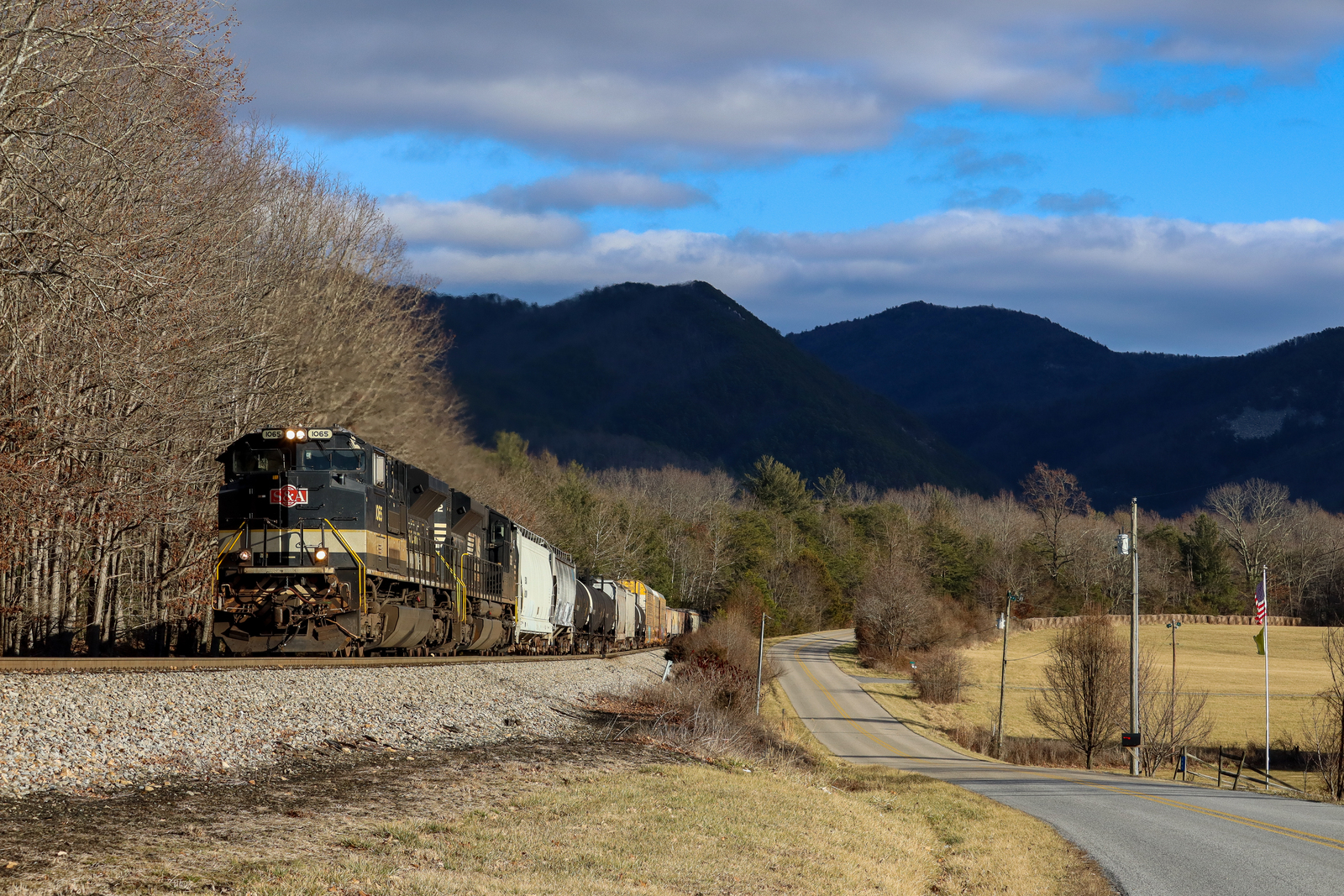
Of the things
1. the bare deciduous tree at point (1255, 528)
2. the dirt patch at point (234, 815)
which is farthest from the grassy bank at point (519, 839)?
the bare deciduous tree at point (1255, 528)

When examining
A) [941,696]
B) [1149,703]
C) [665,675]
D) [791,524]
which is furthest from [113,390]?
[791,524]

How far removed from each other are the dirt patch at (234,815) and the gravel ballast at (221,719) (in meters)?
0.49

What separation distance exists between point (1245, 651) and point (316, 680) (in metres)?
113

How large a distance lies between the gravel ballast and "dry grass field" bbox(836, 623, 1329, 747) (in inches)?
2016

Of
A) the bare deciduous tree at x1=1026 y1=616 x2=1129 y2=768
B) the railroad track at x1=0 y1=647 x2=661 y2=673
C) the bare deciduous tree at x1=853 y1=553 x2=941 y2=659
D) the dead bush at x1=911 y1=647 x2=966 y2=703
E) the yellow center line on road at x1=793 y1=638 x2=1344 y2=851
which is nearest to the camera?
the yellow center line on road at x1=793 y1=638 x2=1344 y2=851

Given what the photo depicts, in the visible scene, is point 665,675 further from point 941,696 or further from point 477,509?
point 941,696

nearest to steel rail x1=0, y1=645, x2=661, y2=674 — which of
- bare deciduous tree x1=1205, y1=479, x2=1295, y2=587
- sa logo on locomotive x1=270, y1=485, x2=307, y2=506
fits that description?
sa logo on locomotive x1=270, y1=485, x2=307, y2=506

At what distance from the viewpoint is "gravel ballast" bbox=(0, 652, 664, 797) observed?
11969mm

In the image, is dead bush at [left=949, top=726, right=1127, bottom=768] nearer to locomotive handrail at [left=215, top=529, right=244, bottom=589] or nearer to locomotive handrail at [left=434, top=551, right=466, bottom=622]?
locomotive handrail at [left=434, top=551, right=466, bottom=622]

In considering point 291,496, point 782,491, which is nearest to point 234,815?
point 291,496

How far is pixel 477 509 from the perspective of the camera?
32.6 metres

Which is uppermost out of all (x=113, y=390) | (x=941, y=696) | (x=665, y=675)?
(x=113, y=390)

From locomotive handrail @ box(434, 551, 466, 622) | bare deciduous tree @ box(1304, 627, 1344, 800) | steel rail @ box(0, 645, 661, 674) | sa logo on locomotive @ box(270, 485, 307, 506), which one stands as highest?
sa logo on locomotive @ box(270, 485, 307, 506)

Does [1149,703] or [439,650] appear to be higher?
[439,650]
